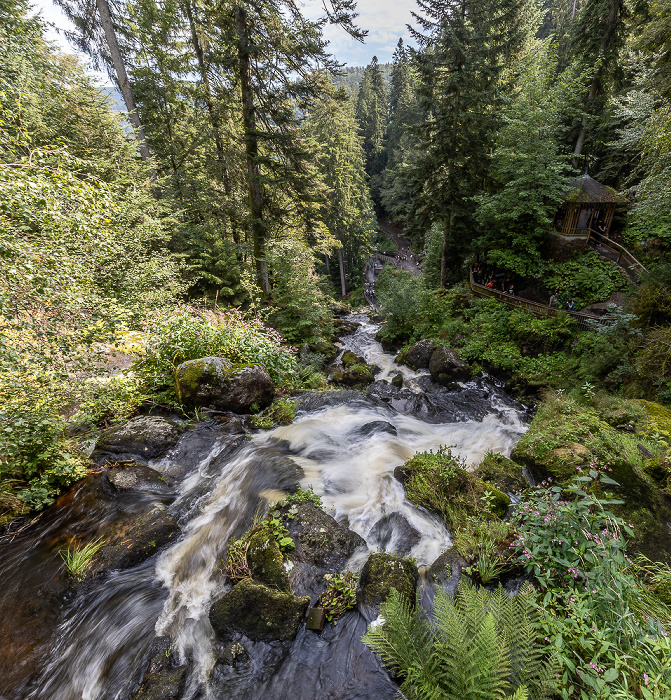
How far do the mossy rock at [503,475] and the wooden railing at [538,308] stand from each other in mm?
7011

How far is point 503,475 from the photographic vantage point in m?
5.98

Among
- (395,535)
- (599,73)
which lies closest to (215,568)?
(395,535)

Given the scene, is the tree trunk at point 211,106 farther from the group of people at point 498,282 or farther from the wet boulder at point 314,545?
the group of people at point 498,282

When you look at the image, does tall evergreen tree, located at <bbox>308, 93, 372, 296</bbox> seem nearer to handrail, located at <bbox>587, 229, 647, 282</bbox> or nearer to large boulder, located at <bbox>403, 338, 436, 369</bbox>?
large boulder, located at <bbox>403, 338, 436, 369</bbox>

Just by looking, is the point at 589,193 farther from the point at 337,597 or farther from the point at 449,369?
the point at 337,597

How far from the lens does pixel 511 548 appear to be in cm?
391

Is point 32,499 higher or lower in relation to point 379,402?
higher

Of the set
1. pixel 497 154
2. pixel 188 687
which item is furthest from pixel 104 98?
pixel 188 687

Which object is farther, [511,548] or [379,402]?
[379,402]

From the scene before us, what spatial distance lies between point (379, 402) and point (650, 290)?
8765 mm

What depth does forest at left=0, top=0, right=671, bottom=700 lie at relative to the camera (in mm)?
3043

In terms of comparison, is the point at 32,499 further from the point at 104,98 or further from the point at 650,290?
the point at 650,290

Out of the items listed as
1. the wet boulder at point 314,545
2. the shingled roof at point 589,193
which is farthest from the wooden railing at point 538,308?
the wet boulder at point 314,545

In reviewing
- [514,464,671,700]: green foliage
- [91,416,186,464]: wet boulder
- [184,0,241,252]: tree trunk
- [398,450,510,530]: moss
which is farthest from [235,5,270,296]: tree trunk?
[514,464,671,700]: green foliage
